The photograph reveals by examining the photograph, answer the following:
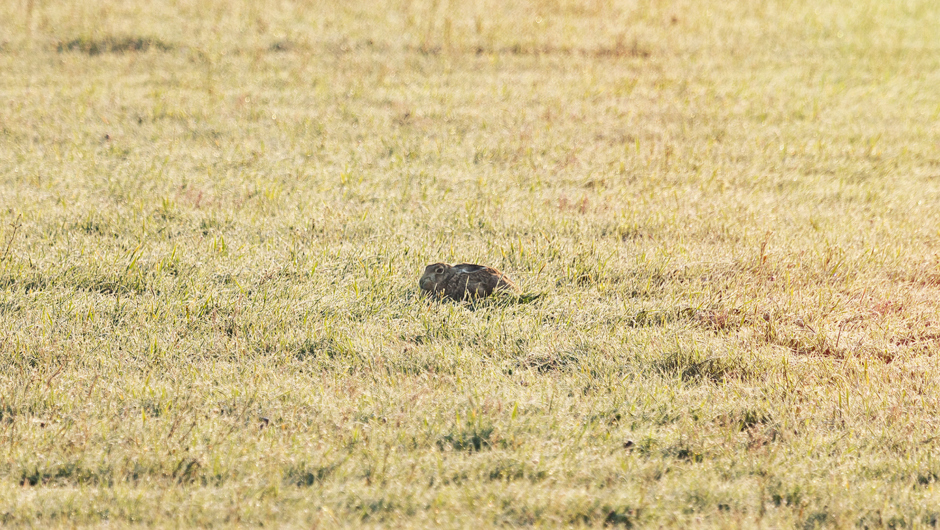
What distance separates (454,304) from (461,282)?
0.15 meters

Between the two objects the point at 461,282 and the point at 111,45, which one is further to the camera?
the point at 111,45

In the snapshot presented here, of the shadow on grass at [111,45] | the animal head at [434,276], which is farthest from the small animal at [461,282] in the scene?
the shadow on grass at [111,45]

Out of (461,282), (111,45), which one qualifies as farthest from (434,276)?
(111,45)

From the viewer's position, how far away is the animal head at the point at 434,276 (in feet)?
16.1

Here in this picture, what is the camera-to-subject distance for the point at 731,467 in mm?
3451

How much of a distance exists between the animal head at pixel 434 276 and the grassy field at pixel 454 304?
0.16 m

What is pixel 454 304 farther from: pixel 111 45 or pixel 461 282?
pixel 111 45

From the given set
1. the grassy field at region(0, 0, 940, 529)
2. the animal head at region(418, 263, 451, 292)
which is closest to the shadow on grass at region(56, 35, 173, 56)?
the grassy field at region(0, 0, 940, 529)

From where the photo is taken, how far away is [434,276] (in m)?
4.91

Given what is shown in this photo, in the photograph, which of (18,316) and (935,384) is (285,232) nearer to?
(18,316)

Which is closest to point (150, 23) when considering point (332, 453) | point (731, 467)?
point (332, 453)

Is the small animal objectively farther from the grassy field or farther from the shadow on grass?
the shadow on grass

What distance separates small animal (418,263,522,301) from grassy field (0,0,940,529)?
12cm

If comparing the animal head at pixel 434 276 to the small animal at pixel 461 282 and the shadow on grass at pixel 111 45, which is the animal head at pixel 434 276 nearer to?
the small animal at pixel 461 282
